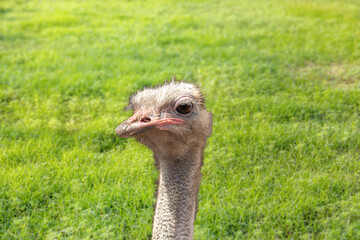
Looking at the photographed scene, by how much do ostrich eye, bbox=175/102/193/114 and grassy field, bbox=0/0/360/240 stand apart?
868 millimetres

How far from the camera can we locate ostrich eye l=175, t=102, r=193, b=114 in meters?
1.85

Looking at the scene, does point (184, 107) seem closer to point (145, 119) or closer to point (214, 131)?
point (145, 119)

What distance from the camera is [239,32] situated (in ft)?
23.6

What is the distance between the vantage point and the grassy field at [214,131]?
2799mm

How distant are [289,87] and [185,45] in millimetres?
2263

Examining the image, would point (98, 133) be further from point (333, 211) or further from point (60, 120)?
point (333, 211)

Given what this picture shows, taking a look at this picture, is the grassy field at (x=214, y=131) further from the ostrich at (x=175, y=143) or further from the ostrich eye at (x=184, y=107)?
the ostrich eye at (x=184, y=107)

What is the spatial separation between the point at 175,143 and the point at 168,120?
136 mm

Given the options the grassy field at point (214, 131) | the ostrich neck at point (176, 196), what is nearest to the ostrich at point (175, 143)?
the ostrich neck at point (176, 196)

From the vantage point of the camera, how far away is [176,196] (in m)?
1.95

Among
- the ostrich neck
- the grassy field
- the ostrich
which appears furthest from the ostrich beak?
the grassy field

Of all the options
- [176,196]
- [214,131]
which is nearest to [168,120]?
[176,196]

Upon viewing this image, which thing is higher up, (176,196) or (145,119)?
(145,119)

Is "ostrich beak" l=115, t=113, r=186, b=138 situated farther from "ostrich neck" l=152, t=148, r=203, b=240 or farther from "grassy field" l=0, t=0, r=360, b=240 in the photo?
"grassy field" l=0, t=0, r=360, b=240
